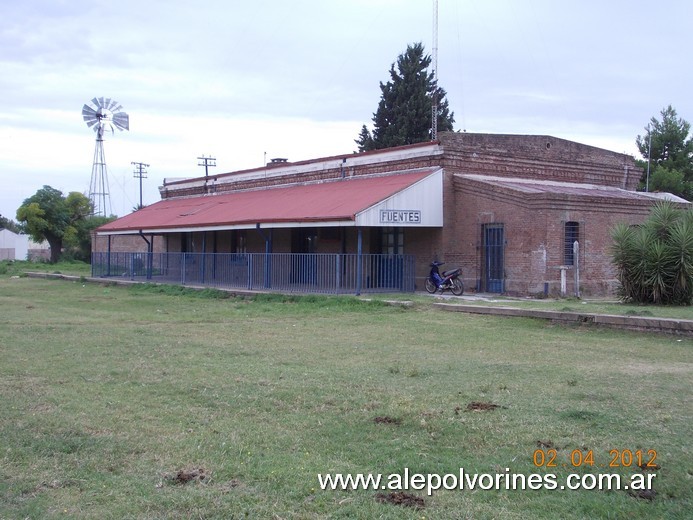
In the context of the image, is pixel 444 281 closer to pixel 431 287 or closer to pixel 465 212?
pixel 431 287

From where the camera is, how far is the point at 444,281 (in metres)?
22.5

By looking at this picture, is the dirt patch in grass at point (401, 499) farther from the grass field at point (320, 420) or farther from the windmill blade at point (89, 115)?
the windmill blade at point (89, 115)

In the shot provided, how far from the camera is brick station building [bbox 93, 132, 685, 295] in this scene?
854 inches

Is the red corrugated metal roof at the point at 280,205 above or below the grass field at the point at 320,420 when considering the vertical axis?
above

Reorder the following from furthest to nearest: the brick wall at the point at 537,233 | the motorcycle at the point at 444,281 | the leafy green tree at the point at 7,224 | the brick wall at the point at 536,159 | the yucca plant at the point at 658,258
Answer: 1. the leafy green tree at the point at 7,224
2. the brick wall at the point at 536,159
3. the motorcycle at the point at 444,281
4. the brick wall at the point at 537,233
5. the yucca plant at the point at 658,258

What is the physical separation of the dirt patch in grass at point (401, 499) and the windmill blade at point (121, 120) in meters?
55.3

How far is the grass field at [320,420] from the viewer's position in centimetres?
497

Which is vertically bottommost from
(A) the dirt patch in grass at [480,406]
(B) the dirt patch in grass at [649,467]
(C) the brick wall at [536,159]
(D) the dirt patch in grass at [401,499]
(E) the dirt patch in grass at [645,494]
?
(D) the dirt patch in grass at [401,499]

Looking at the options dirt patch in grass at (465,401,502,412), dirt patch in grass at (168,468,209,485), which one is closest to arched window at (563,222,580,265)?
dirt patch in grass at (465,401,502,412)

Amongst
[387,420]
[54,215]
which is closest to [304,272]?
[387,420]

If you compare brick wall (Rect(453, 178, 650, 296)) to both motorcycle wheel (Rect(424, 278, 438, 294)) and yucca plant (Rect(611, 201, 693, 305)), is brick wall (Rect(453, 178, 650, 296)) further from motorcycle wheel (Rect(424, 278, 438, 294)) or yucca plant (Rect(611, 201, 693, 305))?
yucca plant (Rect(611, 201, 693, 305))

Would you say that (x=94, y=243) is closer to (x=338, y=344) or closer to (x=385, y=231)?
(x=385, y=231)

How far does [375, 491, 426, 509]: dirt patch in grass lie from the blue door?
17862 mm

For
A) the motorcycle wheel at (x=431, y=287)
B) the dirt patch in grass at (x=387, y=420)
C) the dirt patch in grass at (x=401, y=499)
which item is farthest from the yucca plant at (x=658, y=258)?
the dirt patch in grass at (x=401, y=499)
